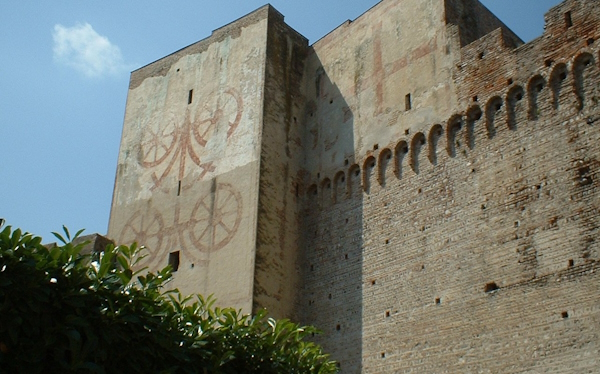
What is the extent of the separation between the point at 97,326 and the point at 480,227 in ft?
20.9

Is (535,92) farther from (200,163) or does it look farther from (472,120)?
(200,163)

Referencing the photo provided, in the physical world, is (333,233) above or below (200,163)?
below

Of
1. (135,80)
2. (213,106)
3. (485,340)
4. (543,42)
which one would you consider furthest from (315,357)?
(135,80)

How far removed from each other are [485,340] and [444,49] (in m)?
5.25

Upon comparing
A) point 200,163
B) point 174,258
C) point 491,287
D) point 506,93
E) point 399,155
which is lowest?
point 491,287

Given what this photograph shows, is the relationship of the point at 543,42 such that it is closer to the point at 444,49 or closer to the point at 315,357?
the point at 444,49

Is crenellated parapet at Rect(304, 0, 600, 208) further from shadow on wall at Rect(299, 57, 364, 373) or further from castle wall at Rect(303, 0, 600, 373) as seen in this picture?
shadow on wall at Rect(299, 57, 364, 373)

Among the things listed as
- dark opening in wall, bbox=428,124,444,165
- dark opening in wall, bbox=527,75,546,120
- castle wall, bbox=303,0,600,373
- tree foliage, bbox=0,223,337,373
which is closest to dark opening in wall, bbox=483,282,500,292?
castle wall, bbox=303,0,600,373

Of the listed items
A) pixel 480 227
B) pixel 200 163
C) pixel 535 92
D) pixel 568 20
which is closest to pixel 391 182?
pixel 480 227

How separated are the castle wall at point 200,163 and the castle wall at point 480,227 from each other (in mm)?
1595

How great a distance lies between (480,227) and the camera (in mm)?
11508

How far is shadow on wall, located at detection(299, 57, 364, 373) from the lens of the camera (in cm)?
1276

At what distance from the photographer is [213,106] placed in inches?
629

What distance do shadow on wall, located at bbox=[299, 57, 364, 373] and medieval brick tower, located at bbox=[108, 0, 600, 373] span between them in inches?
1.4
